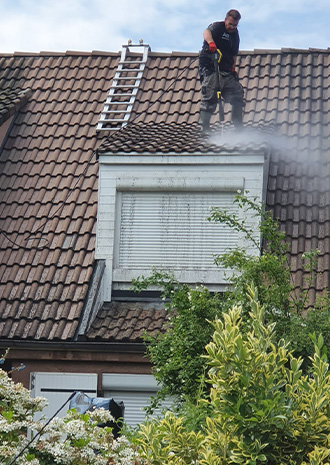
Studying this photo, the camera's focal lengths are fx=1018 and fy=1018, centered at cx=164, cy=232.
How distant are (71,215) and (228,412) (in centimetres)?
1023

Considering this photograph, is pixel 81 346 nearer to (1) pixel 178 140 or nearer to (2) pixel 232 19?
(1) pixel 178 140

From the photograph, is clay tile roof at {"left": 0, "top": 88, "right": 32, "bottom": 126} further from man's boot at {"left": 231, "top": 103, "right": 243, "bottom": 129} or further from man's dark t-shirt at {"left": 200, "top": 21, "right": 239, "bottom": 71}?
man's boot at {"left": 231, "top": 103, "right": 243, "bottom": 129}

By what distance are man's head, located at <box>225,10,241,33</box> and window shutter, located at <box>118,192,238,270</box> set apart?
307cm

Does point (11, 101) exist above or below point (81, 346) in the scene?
above

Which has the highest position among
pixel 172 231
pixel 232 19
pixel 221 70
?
pixel 232 19

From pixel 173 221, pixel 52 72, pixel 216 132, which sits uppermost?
pixel 52 72

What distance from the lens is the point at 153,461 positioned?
5.73 metres

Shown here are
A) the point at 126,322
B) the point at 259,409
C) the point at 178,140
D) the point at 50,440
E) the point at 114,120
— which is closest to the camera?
the point at 259,409

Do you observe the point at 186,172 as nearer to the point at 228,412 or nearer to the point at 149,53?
the point at 149,53

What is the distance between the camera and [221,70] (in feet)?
52.9

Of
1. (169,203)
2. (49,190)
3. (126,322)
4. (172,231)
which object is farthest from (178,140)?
(126,322)

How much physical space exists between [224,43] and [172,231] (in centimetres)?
345

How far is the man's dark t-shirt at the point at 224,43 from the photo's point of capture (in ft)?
52.6

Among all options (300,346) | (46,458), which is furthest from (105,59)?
(46,458)
